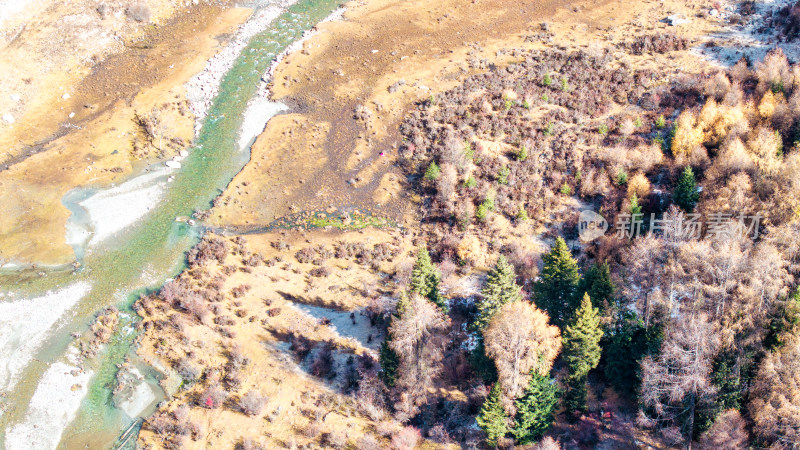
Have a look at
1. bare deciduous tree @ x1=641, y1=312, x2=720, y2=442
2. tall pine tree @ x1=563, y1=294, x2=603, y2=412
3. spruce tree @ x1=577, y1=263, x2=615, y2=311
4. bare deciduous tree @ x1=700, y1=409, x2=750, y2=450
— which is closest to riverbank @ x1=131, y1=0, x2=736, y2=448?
tall pine tree @ x1=563, y1=294, x2=603, y2=412

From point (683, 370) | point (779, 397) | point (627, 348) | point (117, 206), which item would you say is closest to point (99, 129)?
point (117, 206)

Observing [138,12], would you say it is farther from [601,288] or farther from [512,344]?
[601,288]

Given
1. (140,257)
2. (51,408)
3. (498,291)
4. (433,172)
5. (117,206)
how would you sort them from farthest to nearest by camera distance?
1. (433,172)
2. (117,206)
3. (140,257)
4. (51,408)
5. (498,291)

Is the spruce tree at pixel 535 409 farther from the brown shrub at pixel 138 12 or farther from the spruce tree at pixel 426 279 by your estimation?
the brown shrub at pixel 138 12

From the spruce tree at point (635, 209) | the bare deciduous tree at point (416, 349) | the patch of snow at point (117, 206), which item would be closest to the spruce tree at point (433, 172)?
the bare deciduous tree at point (416, 349)

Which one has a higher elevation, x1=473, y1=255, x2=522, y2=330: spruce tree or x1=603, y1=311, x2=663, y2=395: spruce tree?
x1=473, y1=255, x2=522, y2=330: spruce tree

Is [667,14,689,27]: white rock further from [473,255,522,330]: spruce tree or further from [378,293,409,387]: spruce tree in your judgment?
[378,293,409,387]: spruce tree
